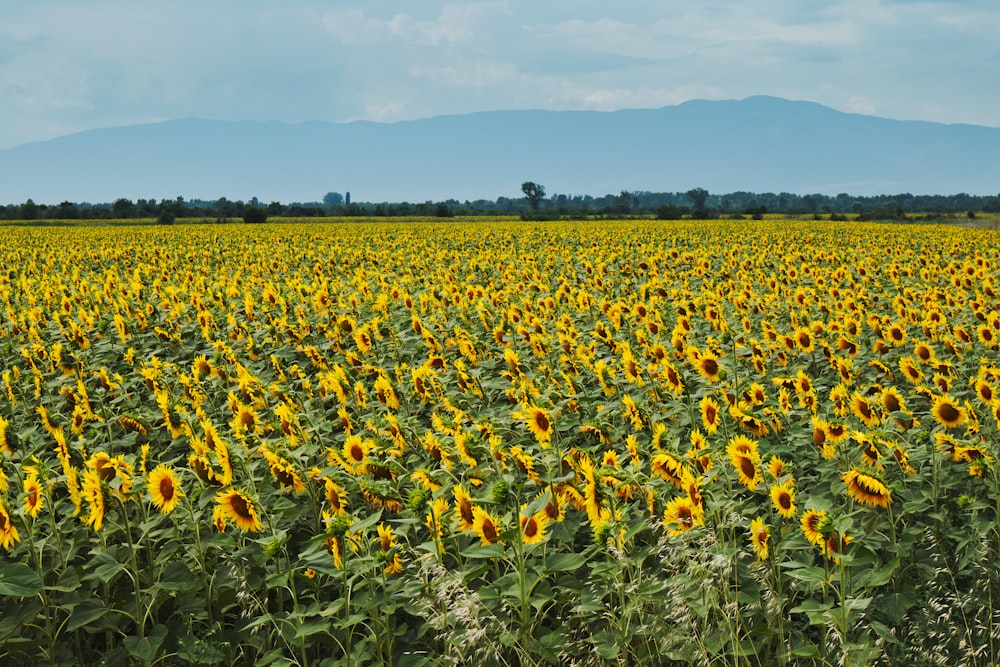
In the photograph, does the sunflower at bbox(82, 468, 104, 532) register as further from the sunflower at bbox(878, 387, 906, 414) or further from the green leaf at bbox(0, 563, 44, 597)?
the sunflower at bbox(878, 387, 906, 414)

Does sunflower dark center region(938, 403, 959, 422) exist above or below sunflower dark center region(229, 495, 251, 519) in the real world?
above

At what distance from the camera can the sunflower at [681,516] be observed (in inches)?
137

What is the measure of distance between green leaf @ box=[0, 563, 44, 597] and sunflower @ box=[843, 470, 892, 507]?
3.60 metres

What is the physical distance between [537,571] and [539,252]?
1804 centimetres

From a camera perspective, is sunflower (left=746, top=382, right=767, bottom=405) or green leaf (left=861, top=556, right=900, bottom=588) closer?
green leaf (left=861, top=556, right=900, bottom=588)

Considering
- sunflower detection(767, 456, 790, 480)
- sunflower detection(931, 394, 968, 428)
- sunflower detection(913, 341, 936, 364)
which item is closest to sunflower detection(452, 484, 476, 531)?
sunflower detection(767, 456, 790, 480)

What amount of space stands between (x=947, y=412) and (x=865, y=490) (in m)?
1.41

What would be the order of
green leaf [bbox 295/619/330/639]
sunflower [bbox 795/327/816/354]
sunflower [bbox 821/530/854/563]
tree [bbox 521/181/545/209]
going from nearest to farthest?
green leaf [bbox 295/619/330/639]
sunflower [bbox 821/530/854/563]
sunflower [bbox 795/327/816/354]
tree [bbox 521/181/545/209]

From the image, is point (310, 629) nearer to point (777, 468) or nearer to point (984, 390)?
point (777, 468)

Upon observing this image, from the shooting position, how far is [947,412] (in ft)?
15.6

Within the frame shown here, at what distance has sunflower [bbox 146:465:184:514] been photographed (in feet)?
11.9

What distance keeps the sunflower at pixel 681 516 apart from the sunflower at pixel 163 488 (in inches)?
88.2

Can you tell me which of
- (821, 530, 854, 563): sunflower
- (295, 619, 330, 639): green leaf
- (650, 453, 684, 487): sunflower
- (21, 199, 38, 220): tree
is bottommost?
(295, 619, 330, 639): green leaf

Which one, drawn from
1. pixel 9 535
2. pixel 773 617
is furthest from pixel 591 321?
pixel 9 535
